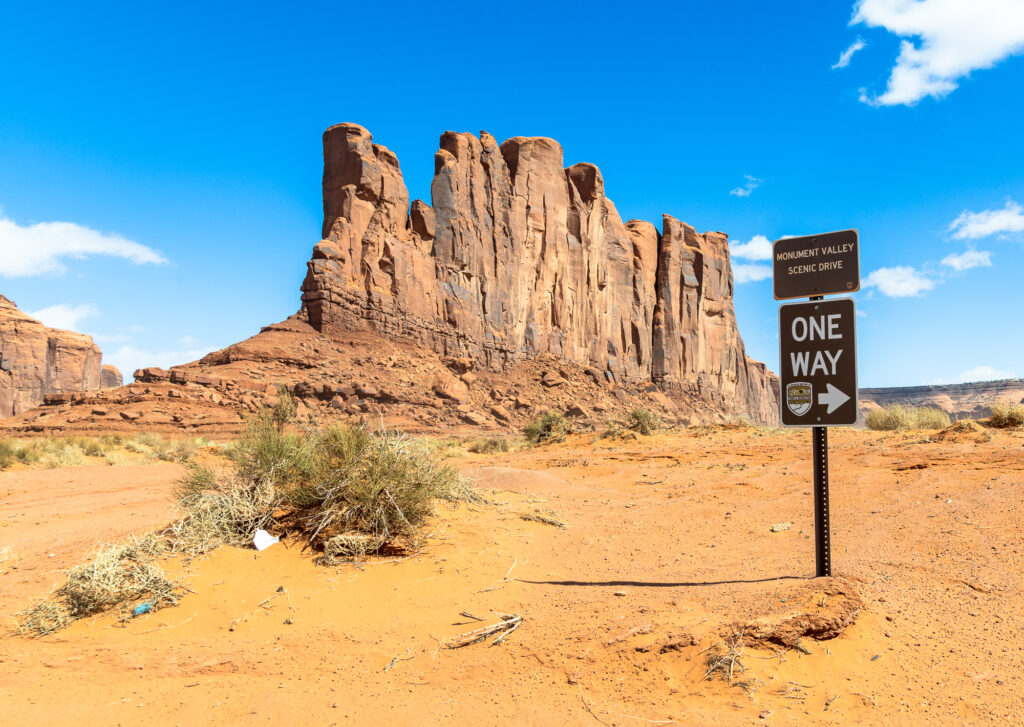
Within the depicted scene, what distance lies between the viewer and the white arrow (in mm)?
4074

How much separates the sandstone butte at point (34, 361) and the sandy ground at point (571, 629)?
59.7 metres

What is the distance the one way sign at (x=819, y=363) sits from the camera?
13.4 feet

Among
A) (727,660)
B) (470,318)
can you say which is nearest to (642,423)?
(727,660)

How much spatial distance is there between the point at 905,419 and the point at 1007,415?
11.6ft

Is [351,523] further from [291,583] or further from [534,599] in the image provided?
[534,599]

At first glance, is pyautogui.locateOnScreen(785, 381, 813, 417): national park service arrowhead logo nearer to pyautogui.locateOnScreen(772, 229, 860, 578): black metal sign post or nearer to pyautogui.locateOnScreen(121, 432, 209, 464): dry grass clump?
pyautogui.locateOnScreen(772, 229, 860, 578): black metal sign post

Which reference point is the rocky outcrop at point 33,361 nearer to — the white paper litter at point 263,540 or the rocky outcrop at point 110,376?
the rocky outcrop at point 110,376

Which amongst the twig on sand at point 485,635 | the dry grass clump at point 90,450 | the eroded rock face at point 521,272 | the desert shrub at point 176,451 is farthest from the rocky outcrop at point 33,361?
the twig on sand at point 485,635

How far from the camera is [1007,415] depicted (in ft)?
42.1

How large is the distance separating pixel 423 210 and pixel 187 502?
40.1m

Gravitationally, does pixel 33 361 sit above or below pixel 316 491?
above

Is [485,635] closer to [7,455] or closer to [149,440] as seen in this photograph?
[7,455]

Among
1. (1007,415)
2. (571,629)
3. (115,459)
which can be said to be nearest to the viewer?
(571,629)

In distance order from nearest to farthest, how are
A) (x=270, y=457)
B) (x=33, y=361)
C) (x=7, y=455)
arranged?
(x=270, y=457), (x=7, y=455), (x=33, y=361)
